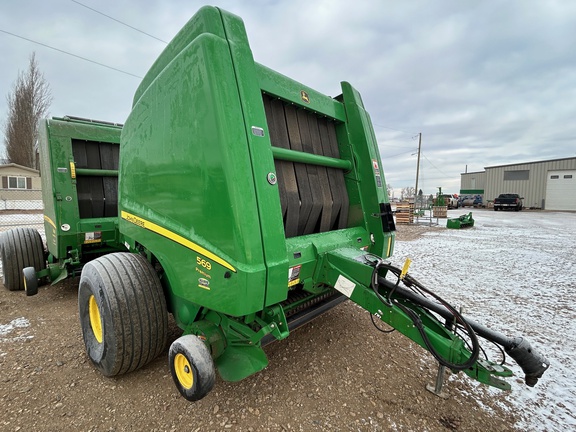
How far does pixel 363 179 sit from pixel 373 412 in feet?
6.31

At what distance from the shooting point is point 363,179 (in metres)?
2.79

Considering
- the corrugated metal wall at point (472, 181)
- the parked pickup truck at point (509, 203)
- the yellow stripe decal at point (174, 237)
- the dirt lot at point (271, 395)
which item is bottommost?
the dirt lot at point (271, 395)

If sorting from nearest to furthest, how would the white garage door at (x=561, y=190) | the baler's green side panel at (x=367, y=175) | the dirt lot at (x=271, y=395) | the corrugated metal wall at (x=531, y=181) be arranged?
1. the dirt lot at (x=271, y=395)
2. the baler's green side panel at (x=367, y=175)
3. the white garage door at (x=561, y=190)
4. the corrugated metal wall at (x=531, y=181)

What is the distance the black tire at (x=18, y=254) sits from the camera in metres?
4.45

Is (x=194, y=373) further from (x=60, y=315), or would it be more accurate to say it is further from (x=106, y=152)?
(x=106, y=152)

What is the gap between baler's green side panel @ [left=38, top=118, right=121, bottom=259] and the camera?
4094 mm

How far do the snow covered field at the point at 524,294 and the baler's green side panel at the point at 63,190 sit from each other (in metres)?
5.35

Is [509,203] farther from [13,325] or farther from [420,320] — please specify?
[13,325]

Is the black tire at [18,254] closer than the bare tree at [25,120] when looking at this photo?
Yes

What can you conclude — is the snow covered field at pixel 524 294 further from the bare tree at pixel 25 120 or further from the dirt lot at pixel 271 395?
the bare tree at pixel 25 120

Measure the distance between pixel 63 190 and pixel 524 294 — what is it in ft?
23.8

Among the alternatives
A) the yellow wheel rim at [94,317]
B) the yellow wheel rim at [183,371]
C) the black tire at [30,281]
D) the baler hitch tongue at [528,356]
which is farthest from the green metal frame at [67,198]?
the baler hitch tongue at [528,356]

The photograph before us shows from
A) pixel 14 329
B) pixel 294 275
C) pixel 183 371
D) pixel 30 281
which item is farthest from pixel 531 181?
pixel 14 329

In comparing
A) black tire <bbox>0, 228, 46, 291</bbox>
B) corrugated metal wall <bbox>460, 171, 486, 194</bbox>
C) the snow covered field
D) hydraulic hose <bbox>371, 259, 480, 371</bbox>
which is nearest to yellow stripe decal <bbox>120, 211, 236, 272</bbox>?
hydraulic hose <bbox>371, 259, 480, 371</bbox>
